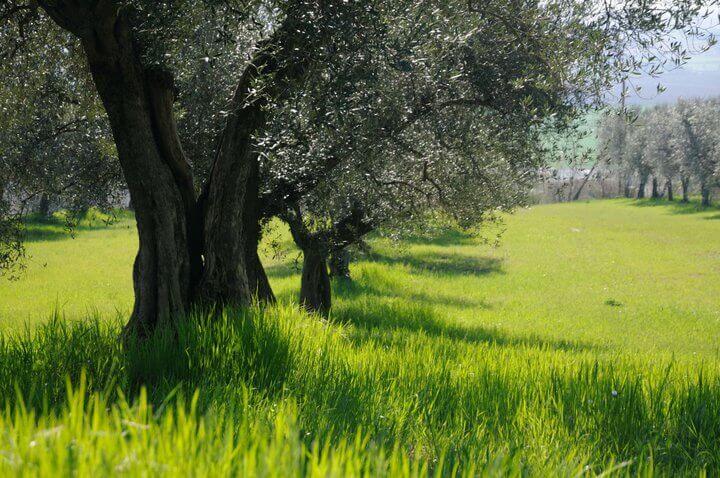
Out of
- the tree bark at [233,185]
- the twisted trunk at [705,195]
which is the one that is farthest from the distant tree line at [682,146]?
the tree bark at [233,185]

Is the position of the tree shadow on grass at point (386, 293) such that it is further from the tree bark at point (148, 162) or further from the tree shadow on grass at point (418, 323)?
the tree bark at point (148, 162)

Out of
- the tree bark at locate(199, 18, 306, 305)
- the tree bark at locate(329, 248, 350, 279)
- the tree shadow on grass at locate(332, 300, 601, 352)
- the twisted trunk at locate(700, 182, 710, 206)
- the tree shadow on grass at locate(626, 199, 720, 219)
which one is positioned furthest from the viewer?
the twisted trunk at locate(700, 182, 710, 206)

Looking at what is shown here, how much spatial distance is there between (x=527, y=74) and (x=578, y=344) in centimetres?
742

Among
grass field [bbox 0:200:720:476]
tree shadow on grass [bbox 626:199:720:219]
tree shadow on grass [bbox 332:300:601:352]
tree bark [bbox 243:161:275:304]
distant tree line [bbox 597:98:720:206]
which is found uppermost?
distant tree line [bbox 597:98:720:206]

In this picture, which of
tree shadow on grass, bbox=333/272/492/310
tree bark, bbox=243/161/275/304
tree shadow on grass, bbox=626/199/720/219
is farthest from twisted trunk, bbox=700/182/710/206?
tree bark, bbox=243/161/275/304

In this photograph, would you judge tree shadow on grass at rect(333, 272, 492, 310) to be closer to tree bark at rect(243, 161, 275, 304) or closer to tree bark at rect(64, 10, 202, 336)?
tree bark at rect(243, 161, 275, 304)

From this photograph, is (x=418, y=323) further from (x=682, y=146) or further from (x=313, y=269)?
(x=682, y=146)

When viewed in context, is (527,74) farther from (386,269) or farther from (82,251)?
(82,251)

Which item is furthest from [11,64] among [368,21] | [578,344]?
[578,344]

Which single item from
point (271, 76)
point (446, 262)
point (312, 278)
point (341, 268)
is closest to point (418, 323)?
point (312, 278)

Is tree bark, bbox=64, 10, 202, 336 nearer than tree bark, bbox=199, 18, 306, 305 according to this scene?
Yes

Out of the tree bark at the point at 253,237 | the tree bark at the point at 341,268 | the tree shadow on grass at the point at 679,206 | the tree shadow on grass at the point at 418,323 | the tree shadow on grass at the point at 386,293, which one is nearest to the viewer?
the tree bark at the point at 253,237

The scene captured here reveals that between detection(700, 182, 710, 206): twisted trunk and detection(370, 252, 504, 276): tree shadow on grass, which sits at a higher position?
detection(700, 182, 710, 206): twisted trunk

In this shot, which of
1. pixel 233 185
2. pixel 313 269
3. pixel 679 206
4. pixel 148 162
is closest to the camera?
pixel 148 162
